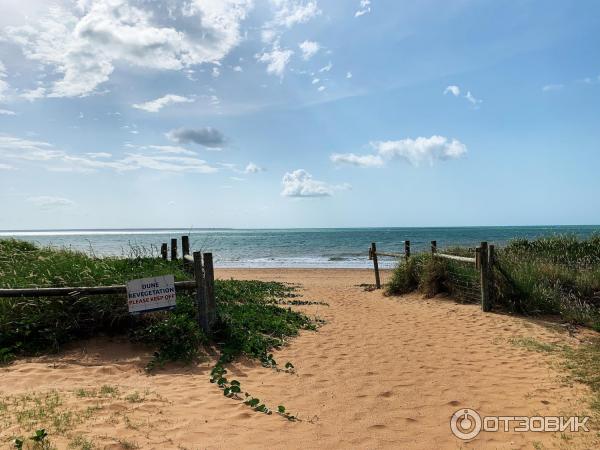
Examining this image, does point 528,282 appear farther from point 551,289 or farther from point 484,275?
point 484,275

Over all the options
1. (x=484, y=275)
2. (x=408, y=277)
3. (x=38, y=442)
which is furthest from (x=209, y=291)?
(x=408, y=277)

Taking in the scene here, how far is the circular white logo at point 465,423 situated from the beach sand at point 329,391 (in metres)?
0.08

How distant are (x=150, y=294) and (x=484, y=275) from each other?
287 inches

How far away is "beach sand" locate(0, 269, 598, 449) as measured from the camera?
12.3ft

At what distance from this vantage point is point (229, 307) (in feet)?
28.5

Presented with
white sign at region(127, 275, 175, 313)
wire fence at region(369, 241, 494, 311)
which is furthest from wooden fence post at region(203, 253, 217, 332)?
wire fence at region(369, 241, 494, 311)

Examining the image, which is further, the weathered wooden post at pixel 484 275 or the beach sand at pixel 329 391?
the weathered wooden post at pixel 484 275

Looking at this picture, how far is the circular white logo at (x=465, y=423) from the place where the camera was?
154 inches

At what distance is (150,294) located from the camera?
6.43 m

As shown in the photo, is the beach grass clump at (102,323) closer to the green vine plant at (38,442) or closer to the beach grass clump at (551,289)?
the green vine plant at (38,442)

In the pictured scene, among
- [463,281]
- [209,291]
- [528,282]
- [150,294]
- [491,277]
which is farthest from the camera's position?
[463,281]

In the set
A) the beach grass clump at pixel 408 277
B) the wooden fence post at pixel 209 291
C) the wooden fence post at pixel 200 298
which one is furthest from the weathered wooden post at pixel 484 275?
the wooden fence post at pixel 200 298

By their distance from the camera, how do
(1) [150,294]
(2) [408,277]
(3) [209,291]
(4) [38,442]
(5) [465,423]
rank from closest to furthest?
1. (4) [38,442]
2. (5) [465,423]
3. (1) [150,294]
4. (3) [209,291]
5. (2) [408,277]

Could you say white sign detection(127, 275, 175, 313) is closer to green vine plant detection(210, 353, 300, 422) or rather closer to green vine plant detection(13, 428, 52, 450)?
green vine plant detection(210, 353, 300, 422)
